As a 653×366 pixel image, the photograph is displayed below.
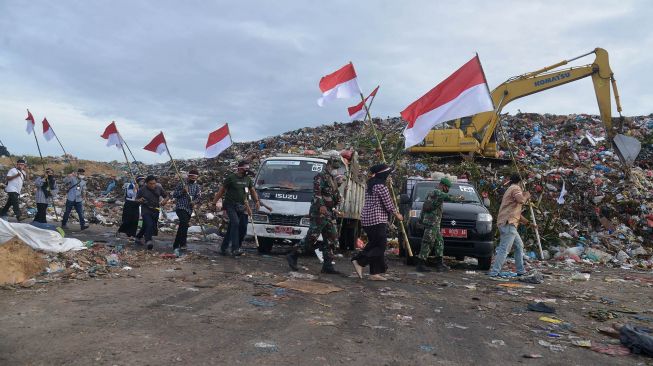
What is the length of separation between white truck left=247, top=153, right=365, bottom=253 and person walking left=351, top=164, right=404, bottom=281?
1412mm

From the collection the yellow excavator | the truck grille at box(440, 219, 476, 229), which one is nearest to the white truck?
the truck grille at box(440, 219, 476, 229)

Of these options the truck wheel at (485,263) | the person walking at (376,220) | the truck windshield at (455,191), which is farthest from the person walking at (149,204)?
the truck wheel at (485,263)

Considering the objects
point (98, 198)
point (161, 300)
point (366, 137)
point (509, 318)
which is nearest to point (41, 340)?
point (161, 300)

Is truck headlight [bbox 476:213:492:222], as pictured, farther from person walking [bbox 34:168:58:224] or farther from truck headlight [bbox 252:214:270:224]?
person walking [bbox 34:168:58:224]

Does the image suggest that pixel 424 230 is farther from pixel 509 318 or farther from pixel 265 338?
pixel 265 338

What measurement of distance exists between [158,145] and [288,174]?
127 inches

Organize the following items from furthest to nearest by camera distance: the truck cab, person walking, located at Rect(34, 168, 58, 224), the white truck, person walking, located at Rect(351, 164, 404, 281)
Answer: person walking, located at Rect(34, 168, 58, 224), the white truck, the truck cab, person walking, located at Rect(351, 164, 404, 281)

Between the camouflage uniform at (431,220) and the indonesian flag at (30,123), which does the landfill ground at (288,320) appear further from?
the indonesian flag at (30,123)

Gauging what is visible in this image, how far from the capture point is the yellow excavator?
1600cm

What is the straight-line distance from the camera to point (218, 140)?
36.8 feet

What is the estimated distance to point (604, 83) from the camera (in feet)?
53.1

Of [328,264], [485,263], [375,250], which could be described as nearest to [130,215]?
[328,264]

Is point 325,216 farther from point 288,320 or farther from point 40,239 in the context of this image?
point 40,239

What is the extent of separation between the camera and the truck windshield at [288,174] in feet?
32.7
